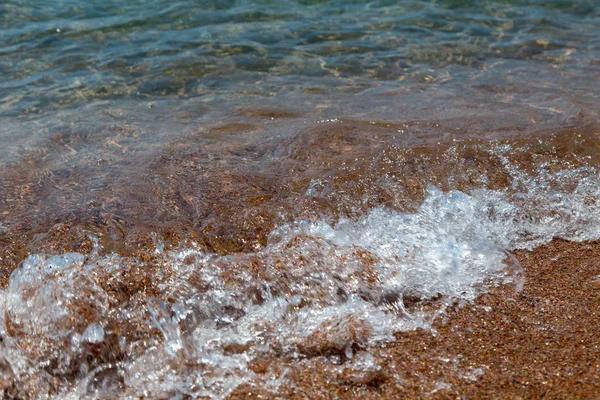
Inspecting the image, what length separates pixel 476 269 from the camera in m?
2.97

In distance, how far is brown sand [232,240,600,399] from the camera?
2217 mm

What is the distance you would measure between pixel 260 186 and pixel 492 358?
1.79 meters

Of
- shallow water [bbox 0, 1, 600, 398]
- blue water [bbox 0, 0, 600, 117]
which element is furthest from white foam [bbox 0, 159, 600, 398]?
blue water [bbox 0, 0, 600, 117]

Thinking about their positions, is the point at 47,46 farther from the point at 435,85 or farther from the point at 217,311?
the point at 217,311

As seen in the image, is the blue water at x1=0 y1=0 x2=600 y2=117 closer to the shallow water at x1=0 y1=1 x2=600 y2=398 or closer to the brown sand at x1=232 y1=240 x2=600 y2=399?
the shallow water at x1=0 y1=1 x2=600 y2=398

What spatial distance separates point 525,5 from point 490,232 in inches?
216

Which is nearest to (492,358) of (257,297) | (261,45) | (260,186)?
(257,297)

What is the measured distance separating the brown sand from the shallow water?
8cm

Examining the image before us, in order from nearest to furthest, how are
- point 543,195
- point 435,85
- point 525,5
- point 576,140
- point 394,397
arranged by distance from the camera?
point 394,397, point 543,195, point 576,140, point 435,85, point 525,5

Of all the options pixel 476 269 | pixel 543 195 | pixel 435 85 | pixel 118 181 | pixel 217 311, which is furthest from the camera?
pixel 435 85

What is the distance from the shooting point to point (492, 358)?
93.2 inches

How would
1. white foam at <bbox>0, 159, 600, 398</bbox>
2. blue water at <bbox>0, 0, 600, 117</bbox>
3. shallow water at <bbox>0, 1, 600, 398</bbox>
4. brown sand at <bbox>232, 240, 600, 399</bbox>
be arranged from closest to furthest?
brown sand at <bbox>232, 240, 600, 399</bbox>
white foam at <bbox>0, 159, 600, 398</bbox>
shallow water at <bbox>0, 1, 600, 398</bbox>
blue water at <bbox>0, 0, 600, 117</bbox>

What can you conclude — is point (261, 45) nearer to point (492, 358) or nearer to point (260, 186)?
point (260, 186)

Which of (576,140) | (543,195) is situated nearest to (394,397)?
(543,195)
